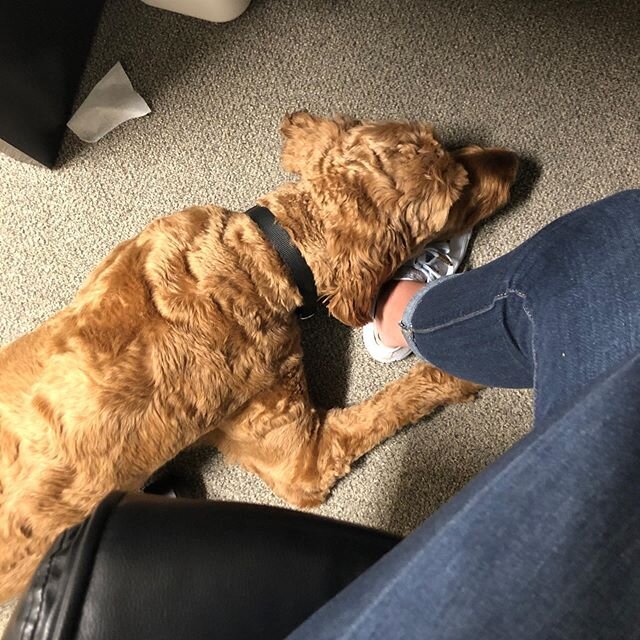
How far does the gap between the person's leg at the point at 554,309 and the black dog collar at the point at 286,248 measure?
25 cm

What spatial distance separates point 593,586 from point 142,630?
44cm

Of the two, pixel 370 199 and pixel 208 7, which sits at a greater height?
pixel 208 7

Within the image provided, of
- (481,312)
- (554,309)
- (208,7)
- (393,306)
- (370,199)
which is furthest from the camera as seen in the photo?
(208,7)

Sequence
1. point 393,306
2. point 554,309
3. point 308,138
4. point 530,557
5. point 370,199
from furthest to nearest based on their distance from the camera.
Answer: point 393,306, point 308,138, point 370,199, point 554,309, point 530,557

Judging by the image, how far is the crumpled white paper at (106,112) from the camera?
1701mm

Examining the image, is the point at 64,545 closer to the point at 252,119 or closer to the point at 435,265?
the point at 435,265

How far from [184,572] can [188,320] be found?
1.92 ft

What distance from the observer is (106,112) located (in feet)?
5.59

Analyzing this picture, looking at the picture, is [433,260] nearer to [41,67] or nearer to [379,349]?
[379,349]

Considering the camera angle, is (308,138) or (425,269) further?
(425,269)

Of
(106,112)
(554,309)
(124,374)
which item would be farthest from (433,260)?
(106,112)

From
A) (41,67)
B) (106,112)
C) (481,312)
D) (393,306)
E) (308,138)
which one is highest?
(41,67)

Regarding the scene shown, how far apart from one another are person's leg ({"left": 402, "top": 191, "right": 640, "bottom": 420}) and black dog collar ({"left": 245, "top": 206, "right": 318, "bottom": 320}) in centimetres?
25

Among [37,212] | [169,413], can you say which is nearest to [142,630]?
[169,413]
